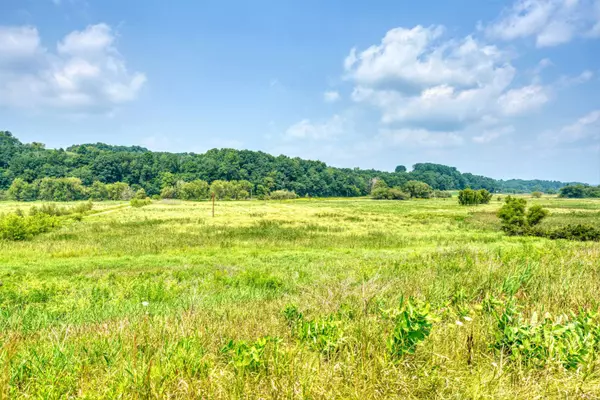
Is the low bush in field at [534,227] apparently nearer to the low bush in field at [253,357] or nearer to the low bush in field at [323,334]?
the low bush in field at [323,334]

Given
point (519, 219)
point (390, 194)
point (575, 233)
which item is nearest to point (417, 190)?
point (390, 194)

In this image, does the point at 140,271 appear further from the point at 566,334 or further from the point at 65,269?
the point at 566,334

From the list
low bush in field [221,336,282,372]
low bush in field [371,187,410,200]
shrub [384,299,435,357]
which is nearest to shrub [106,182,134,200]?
low bush in field [371,187,410,200]

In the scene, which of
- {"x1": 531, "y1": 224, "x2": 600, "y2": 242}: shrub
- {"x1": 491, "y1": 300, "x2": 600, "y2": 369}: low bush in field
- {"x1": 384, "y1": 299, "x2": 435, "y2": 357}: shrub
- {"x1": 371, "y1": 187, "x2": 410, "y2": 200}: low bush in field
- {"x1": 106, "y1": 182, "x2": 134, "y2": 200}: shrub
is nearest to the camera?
{"x1": 491, "y1": 300, "x2": 600, "y2": 369}: low bush in field

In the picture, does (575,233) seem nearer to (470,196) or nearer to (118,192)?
(470,196)

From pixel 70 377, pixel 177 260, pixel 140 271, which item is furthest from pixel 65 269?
pixel 70 377

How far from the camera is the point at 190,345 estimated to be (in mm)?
3434

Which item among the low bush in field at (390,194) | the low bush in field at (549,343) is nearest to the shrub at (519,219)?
the low bush in field at (549,343)

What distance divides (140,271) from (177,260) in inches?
126

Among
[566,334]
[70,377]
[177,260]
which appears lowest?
[177,260]

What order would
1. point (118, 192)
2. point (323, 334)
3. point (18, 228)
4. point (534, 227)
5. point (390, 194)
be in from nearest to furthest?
point (323, 334), point (18, 228), point (534, 227), point (118, 192), point (390, 194)

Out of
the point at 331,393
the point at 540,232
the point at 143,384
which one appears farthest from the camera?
the point at 540,232

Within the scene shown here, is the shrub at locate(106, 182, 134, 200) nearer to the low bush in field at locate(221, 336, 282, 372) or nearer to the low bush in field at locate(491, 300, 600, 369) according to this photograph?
the low bush in field at locate(221, 336, 282, 372)

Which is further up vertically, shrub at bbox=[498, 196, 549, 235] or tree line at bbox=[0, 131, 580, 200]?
tree line at bbox=[0, 131, 580, 200]
